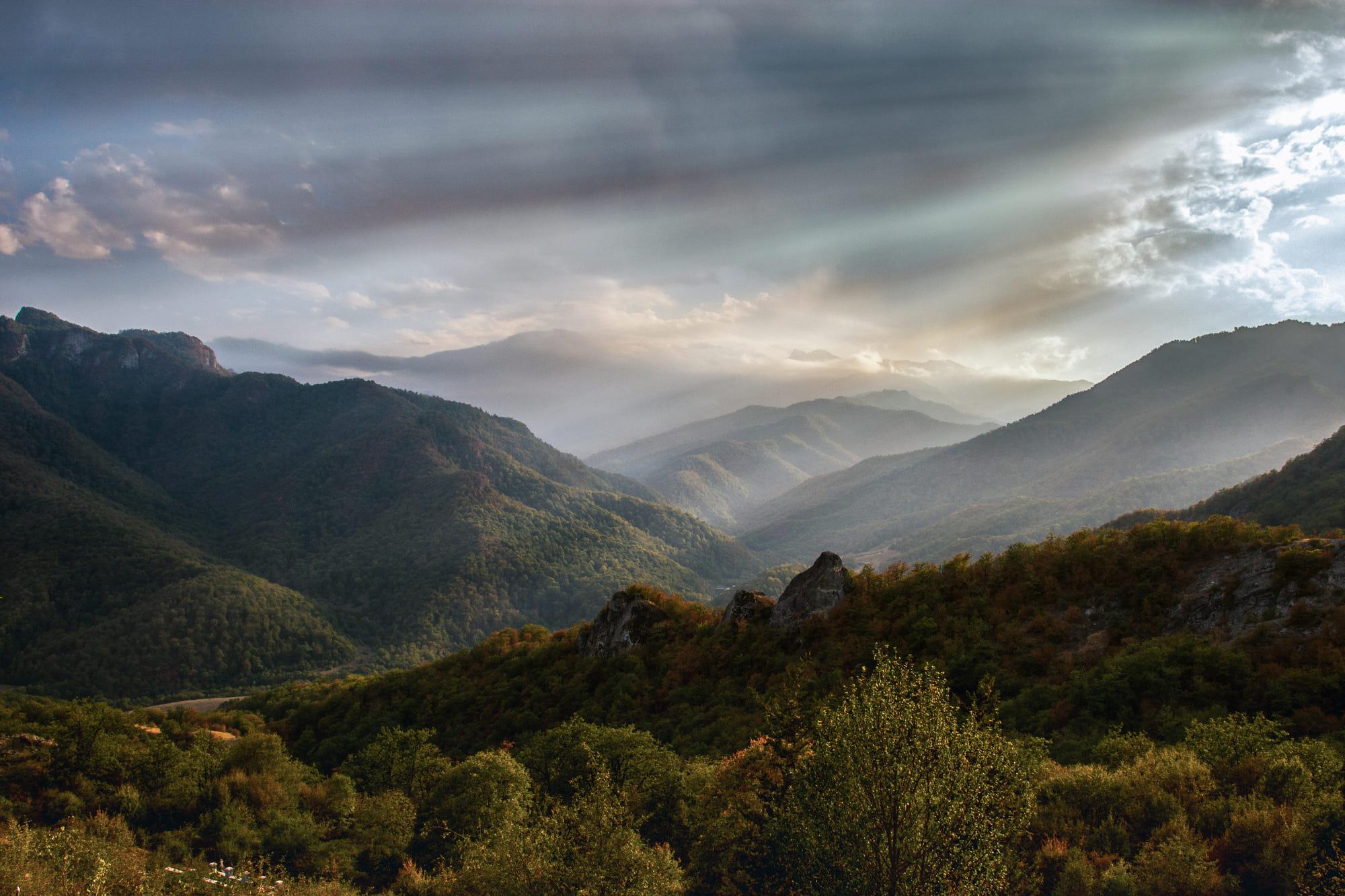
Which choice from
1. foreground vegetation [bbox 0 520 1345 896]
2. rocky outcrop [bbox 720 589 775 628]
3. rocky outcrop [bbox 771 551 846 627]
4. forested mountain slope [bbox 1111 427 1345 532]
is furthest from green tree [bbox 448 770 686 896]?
forested mountain slope [bbox 1111 427 1345 532]

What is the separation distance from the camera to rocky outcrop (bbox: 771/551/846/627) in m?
33.9

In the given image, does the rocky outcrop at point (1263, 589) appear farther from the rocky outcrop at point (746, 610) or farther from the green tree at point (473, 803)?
the green tree at point (473, 803)

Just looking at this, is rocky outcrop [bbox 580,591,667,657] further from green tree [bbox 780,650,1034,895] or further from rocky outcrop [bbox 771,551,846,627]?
green tree [bbox 780,650,1034,895]

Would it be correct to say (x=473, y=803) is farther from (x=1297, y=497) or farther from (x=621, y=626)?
(x=1297, y=497)

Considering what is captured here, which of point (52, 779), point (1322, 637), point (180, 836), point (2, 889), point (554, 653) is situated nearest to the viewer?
point (2, 889)

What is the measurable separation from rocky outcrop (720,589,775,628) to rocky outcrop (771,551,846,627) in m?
1.02

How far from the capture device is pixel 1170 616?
23812 millimetres

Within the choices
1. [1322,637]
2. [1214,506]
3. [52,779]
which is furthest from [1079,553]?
[1214,506]

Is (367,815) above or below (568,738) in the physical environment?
below

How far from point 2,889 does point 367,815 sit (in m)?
10.5

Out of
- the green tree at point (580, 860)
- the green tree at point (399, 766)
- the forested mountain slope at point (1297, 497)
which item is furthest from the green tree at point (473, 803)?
the forested mountain slope at point (1297, 497)

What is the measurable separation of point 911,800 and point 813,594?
23.6 metres

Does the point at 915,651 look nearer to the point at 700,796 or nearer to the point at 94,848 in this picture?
the point at 700,796

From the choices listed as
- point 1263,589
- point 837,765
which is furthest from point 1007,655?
point 837,765
